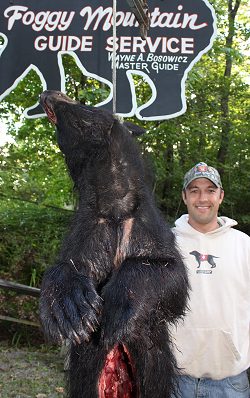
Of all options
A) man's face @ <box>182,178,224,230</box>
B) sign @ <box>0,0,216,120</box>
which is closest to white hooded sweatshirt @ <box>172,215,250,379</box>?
man's face @ <box>182,178,224,230</box>

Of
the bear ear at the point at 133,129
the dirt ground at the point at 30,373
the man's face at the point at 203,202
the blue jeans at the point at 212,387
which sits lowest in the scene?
the dirt ground at the point at 30,373

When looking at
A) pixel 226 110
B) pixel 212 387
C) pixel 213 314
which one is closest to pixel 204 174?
pixel 213 314

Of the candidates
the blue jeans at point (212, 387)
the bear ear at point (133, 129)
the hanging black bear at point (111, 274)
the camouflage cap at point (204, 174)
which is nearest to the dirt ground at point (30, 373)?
the blue jeans at point (212, 387)

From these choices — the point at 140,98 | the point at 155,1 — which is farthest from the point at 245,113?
the point at 155,1

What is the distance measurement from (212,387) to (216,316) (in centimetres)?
45

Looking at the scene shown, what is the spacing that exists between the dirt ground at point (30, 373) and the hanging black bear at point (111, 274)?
3.41 meters

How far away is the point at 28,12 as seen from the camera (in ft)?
15.6

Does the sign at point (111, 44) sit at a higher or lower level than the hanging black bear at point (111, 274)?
higher

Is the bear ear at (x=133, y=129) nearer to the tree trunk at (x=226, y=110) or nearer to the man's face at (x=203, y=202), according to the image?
the man's face at (x=203, y=202)

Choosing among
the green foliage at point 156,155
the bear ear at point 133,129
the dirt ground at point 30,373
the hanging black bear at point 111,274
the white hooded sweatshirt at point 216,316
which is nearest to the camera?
the hanging black bear at point 111,274

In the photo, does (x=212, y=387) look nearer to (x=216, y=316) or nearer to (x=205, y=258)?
(x=216, y=316)

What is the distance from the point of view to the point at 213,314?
337cm

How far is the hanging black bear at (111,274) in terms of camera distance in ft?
8.10

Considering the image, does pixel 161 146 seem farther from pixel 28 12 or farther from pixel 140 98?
pixel 28 12
